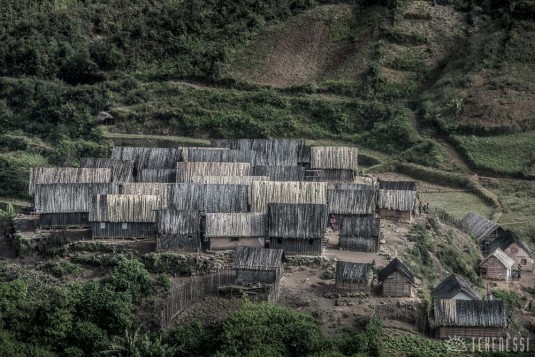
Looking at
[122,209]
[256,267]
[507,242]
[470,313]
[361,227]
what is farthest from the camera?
[507,242]

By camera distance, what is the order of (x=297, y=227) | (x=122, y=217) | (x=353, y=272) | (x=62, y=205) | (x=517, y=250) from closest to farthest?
1. (x=353, y=272)
2. (x=297, y=227)
3. (x=122, y=217)
4. (x=62, y=205)
5. (x=517, y=250)

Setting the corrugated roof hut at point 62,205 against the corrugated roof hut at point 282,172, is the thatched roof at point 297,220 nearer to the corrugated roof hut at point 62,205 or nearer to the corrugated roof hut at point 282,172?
the corrugated roof hut at point 282,172

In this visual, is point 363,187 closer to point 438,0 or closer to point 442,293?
point 442,293

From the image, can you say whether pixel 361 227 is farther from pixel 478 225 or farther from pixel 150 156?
pixel 150 156

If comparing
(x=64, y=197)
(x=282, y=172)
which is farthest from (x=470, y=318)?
(x=64, y=197)

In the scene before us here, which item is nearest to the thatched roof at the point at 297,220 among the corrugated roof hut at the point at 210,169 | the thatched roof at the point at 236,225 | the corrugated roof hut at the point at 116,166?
the thatched roof at the point at 236,225

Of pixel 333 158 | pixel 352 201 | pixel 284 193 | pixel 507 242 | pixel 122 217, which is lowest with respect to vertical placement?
pixel 507 242
